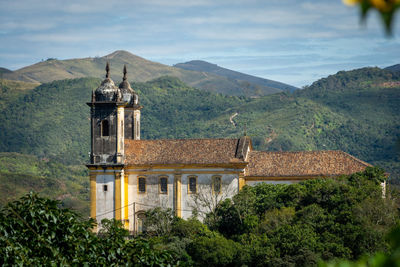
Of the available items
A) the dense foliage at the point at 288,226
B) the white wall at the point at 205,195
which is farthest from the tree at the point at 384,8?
the white wall at the point at 205,195

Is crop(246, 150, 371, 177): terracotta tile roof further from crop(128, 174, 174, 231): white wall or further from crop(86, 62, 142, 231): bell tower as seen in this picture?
crop(86, 62, 142, 231): bell tower

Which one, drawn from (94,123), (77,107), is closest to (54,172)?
(77,107)

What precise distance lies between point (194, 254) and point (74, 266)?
19.5 m

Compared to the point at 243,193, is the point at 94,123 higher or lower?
higher

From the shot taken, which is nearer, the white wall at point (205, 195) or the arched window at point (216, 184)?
the white wall at point (205, 195)

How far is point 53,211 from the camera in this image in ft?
45.3

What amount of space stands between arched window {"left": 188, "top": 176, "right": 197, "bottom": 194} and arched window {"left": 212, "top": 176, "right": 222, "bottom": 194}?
107 cm

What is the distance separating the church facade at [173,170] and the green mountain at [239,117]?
1612 inches

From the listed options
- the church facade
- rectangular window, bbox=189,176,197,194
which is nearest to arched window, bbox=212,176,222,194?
the church facade

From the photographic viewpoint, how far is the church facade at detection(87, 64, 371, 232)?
3625cm

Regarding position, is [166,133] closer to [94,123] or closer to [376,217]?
[94,123]

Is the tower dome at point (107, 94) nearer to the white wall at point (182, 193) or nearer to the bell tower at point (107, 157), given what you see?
the bell tower at point (107, 157)

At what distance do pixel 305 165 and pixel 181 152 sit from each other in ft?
23.2

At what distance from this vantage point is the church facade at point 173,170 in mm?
36250
